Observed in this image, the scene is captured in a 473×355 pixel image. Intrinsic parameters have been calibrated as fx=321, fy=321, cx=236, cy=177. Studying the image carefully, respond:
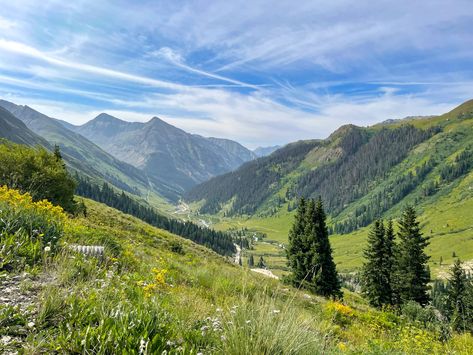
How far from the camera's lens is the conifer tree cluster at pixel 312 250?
44969 millimetres

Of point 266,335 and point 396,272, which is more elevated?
point 266,335

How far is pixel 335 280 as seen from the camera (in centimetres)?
4672

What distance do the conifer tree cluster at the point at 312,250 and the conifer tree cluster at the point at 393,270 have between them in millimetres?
8699

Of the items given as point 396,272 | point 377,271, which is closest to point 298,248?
point 377,271

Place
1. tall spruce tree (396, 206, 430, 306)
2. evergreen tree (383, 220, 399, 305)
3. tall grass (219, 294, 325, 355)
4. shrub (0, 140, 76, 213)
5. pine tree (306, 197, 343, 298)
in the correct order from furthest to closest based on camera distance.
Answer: evergreen tree (383, 220, 399, 305)
tall spruce tree (396, 206, 430, 306)
pine tree (306, 197, 343, 298)
shrub (0, 140, 76, 213)
tall grass (219, 294, 325, 355)

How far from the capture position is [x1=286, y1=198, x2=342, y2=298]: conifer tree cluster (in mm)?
44969

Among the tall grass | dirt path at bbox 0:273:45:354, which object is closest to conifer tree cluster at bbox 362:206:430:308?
the tall grass

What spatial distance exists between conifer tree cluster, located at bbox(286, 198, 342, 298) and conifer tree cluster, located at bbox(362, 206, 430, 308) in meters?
8.70

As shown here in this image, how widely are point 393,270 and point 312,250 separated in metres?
17.2

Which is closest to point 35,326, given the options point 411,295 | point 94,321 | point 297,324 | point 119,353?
point 94,321

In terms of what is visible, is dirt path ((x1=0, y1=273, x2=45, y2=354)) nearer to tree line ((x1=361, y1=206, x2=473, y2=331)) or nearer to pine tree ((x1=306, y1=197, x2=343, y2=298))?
pine tree ((x1=306, y1=197, x2=343, y2=298))

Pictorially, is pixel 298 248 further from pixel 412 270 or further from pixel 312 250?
pixel 412 270

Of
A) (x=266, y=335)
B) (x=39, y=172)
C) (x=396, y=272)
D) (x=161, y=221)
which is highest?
(x=39, y=172)

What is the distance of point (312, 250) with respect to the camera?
44969mm
